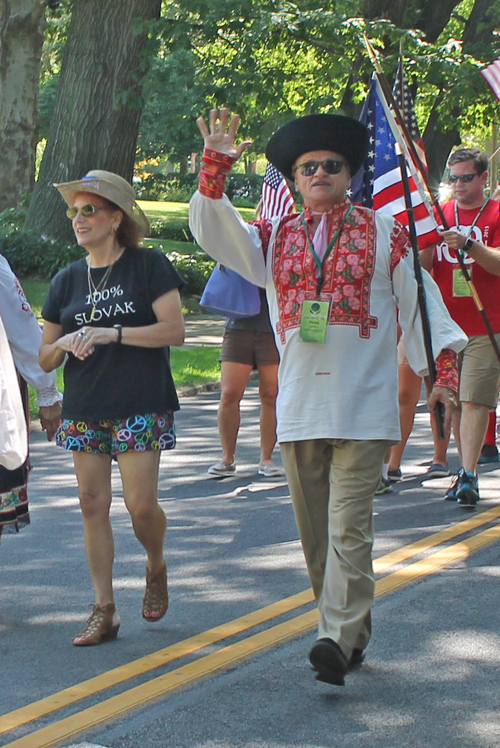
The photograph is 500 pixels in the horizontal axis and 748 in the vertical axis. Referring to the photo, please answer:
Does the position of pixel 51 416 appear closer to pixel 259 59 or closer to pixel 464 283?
pixel 464 283

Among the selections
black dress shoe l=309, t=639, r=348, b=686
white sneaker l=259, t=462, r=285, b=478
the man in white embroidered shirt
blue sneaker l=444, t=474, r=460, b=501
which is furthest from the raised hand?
white sneaker l=259, t=462, r=285, b=478

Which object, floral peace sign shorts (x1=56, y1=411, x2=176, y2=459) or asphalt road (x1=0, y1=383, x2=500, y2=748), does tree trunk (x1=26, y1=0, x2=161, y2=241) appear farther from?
floral peace sign shorts (x1=56, y1=411, x2=176, y2=459)

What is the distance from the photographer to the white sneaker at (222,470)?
8039 millimetres

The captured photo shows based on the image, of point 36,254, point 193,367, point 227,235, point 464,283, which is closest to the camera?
point 227,235

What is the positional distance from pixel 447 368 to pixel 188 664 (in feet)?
4.94

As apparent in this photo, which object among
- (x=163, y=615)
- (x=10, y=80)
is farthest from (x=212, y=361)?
(x=10, y=80)

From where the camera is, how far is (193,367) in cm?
1327

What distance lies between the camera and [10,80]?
81.0ft

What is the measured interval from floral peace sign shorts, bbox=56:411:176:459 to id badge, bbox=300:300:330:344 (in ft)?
2.59

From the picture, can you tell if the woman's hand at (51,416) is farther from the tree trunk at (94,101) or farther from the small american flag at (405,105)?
the tree trunk at (94,101)

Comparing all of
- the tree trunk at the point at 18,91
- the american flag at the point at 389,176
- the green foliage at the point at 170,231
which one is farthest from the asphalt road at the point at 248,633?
the green foliage at the point at 170,231

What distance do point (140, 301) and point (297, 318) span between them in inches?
28.9

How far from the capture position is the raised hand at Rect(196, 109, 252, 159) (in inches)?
156

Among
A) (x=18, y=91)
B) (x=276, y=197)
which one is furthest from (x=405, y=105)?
(x=18, y=91)
